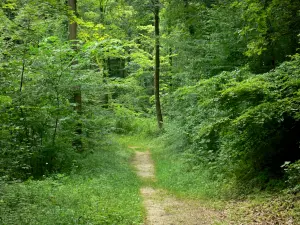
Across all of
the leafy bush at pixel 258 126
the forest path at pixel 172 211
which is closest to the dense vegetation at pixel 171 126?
the leafy bush at pixel 258 126

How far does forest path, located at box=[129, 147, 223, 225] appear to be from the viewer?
7.35 meters

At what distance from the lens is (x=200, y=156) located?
12.5m

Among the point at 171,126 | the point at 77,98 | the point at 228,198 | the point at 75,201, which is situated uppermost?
the point at 77,98

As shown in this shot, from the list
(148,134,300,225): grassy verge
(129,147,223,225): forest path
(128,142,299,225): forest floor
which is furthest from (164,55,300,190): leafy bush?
(129,147,223,225): forest path

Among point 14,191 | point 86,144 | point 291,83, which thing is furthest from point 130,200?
point 86,144

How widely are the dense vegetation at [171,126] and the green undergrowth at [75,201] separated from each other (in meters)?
0.03

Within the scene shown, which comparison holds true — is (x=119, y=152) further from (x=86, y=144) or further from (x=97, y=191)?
(x=97, y=191)

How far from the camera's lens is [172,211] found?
809 cm

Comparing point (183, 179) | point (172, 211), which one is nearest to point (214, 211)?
point (172, 211)

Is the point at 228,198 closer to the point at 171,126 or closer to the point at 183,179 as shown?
the point at 183,179

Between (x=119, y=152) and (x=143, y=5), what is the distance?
8.93 metres

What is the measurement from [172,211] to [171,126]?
30.8 feet

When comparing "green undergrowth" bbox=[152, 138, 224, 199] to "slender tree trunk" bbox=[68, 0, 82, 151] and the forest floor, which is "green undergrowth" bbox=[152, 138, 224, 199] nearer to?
the forest floor

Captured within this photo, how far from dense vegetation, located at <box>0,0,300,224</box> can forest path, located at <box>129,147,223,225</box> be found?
0.39 meters
